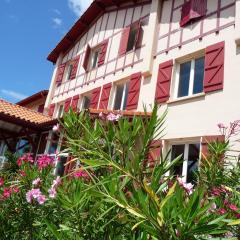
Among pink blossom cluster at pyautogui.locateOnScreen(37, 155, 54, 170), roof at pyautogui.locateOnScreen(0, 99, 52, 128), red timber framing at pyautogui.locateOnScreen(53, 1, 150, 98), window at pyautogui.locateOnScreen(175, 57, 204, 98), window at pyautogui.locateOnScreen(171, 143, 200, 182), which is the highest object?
red timber framing at pyautogui.locateOnScreen(53, 1, 150, 98)

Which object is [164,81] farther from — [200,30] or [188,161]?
[188,161]

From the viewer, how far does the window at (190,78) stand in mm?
9820

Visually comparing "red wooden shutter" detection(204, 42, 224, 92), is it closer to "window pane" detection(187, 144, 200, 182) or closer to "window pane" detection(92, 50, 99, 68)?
"window pane" detection(187, 144, 200, 182)

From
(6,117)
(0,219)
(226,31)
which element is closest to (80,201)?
(0,219)

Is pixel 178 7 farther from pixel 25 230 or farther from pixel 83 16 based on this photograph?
pixel 25 230

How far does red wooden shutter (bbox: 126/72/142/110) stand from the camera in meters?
11.5

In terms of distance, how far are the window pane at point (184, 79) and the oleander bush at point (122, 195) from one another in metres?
5.49

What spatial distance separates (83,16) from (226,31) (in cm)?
948

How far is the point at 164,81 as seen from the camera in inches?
415

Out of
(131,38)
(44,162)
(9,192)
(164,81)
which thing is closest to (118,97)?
(131,38)

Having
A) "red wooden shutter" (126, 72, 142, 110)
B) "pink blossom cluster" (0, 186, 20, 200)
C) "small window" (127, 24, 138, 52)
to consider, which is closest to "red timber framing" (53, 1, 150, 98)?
"small window" (127, 24, 138, 52)

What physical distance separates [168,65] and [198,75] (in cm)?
120

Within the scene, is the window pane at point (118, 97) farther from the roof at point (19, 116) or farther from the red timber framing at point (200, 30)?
the roof at point (19, 116)

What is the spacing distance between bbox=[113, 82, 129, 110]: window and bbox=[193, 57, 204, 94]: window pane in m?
3.39
